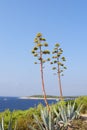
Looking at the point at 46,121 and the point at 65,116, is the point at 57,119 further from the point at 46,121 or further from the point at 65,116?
the point at 46,121

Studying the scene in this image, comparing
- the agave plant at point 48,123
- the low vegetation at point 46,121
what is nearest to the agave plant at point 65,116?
the low vegetation at point 46,121

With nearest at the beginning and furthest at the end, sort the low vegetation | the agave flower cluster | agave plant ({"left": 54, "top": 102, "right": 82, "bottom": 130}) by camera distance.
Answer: the agave flower cluster
the low vegetation
agave plant ({"left": 54, "top": 102, "right": 82, "bottom": 130})

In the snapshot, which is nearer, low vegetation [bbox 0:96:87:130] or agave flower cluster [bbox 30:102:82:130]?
agave flower cluster [bbox 30:102:82:130]

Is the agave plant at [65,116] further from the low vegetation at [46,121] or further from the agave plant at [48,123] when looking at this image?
the agave plant at [48,123]

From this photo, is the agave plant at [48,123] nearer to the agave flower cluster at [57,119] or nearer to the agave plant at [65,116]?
the agave flower cluster at [57,119]

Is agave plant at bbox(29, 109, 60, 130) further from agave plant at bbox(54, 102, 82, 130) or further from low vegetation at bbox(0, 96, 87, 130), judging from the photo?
agave plant at bbox(54, 102, 82, 130)

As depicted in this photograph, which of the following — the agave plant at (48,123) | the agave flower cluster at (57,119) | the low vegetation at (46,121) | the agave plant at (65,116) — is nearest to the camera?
the agave plant at (48,123)

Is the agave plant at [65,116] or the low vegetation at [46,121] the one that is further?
the agave plant at [65,116]

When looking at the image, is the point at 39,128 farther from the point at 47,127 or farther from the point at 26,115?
the point at 26,115

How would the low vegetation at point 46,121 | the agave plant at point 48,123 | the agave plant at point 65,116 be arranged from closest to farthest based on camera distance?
1. the agave plant at point 48,123
2. the low vegetation at point 46,121
3. the agave plant at point 65,116

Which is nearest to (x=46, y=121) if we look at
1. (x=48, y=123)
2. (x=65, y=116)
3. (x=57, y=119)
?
(x=48, y=123)

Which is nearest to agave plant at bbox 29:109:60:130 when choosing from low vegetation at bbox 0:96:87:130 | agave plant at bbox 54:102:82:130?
low vegetation at bbox 0:96:87:130

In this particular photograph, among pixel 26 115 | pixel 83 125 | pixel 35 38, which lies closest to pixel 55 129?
pixel 83 125

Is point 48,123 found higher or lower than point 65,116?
lower
